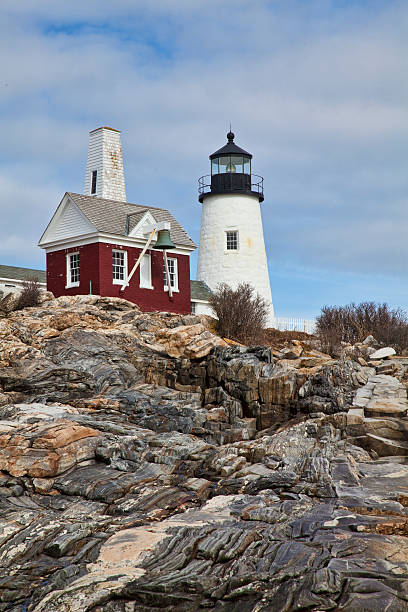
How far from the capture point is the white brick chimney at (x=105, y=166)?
102 ft

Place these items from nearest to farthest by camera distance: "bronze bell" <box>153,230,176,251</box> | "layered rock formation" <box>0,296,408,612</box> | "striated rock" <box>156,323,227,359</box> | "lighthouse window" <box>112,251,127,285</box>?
"layered rock formation" <box>0,296,408,612</box> < "striated rock" <box>156,323,227,359</box> < "lighthouse window" <box>112,251,127,285</box> < "bronze bell" <box>153,230,176,251</box>

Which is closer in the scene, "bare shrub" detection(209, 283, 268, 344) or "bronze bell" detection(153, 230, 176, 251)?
"bare shrub" detection(209, 283, 268, 344)

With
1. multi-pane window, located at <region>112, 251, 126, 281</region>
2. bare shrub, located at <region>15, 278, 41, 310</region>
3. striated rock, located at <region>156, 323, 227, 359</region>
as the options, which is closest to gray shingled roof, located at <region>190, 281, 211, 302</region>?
multi-pane window, located at <region>112, 251, 126, 281</region>

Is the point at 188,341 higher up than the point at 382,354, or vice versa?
the point at 188,341

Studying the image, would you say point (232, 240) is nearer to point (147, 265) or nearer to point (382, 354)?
point (147, 265)

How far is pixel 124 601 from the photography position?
8453 millimetres

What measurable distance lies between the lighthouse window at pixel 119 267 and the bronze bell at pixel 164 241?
1.43 meters

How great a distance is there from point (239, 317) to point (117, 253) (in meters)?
5.60

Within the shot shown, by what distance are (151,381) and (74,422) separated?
5911 mm

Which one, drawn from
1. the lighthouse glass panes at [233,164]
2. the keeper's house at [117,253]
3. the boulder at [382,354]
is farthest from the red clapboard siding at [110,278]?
the boulder at [382,354]

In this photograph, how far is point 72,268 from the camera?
92.5 ft

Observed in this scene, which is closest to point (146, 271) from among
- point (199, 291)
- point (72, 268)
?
point (72, 268)

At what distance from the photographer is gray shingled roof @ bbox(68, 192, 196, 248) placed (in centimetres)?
2767

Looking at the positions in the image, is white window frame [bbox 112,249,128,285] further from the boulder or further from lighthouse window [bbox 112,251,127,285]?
the boulder
